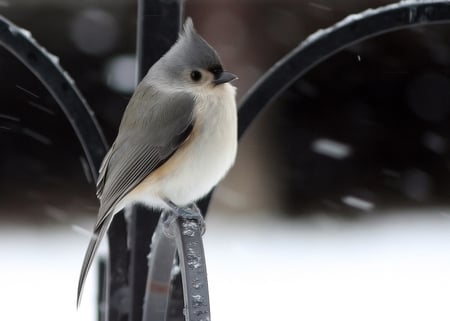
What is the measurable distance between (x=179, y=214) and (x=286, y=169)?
332cm

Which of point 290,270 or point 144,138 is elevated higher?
point 290,270

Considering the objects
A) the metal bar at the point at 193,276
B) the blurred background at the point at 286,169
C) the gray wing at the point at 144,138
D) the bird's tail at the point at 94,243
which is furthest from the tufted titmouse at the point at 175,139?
the blurred background at the point at 286,169

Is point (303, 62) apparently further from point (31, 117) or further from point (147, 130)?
point (31, 117)

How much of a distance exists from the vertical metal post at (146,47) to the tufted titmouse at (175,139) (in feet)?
0.52

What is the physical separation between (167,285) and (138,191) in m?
0.30

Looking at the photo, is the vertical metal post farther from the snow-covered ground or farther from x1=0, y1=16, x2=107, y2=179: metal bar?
the snow-covered ground

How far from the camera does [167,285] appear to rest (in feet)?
4.47

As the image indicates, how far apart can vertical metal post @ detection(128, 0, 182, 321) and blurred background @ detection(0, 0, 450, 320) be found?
1.89 m

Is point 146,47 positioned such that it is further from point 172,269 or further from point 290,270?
point 290,270

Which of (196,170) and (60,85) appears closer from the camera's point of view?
(60,85)

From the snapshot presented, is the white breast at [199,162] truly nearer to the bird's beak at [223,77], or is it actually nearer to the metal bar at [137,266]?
the bird's beak at [223,77]

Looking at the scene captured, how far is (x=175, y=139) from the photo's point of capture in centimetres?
168

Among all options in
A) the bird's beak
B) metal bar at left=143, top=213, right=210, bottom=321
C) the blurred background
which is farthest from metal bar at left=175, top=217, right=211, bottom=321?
the blurred background

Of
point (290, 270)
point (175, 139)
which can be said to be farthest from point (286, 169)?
point (175, 139)
